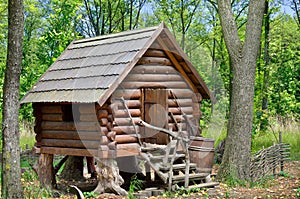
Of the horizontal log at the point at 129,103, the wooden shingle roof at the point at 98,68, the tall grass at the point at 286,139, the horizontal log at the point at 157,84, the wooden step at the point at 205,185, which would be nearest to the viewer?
the wooden shingle roof at the point at 98,68

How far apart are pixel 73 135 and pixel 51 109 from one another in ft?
3.88

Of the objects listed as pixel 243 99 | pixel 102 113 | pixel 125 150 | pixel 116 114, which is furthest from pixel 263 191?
pixel 102 113

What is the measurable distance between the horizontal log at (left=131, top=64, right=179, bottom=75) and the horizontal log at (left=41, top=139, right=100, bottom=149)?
2.14 m

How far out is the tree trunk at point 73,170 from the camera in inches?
583

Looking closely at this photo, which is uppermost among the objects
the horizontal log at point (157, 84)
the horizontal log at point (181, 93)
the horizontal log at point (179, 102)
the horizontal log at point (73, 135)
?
the horizontal log at point (157, 84)

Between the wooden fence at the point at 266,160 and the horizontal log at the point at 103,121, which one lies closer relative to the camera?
the horizontal log at the point at 103,121

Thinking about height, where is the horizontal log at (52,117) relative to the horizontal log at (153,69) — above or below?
below

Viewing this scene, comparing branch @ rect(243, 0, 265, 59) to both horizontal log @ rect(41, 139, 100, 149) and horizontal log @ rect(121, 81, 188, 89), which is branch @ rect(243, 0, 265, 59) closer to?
horizontal log @ rect(121, 81, 188, 89)

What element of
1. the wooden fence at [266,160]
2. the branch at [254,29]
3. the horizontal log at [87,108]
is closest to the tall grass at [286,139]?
the wooden fence at [266,160]

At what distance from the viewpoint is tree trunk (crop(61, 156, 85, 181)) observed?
583 inches

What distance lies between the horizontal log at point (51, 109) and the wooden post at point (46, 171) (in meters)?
1.24

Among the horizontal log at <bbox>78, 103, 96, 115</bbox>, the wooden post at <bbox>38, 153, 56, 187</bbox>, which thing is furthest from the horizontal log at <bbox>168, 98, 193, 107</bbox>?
the wooden post at <bbox>38, 153, 56, 187</bbox>

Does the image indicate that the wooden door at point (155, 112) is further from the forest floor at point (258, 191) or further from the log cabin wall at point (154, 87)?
the forest floor at point (258, 191)

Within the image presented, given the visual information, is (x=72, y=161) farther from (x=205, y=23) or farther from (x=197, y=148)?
(x=205, y=23)
